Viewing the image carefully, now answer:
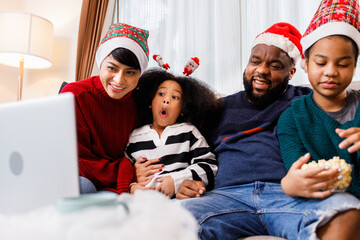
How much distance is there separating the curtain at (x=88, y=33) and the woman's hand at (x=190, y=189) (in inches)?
83.8

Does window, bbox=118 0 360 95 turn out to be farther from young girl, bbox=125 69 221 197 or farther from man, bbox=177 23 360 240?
young girl, bbox=125 69 221 197

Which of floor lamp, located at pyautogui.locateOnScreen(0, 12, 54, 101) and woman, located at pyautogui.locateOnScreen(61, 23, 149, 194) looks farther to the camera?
floor lamp, located at pyautogui.locateOnScreen(0, 12, 54, 101)

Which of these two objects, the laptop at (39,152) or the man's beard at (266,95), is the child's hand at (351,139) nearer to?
the man's beard at (266,95)

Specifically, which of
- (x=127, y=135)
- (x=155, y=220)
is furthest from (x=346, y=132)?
(x=127, y=135)

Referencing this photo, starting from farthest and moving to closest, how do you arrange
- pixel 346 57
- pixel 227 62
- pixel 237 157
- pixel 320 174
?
pixel 227 62, pixel 237 157, pixel 346 57, pixel 320 174

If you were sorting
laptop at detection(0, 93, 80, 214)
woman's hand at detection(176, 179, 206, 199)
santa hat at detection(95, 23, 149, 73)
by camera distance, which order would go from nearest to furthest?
laptop at detection(0, 93, 80, 214), woman's hand at detection(176, 179, 206, 199), santa hat at detection(95, 23, 149, 73)

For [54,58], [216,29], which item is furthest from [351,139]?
[54,58]

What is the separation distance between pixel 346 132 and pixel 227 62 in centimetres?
177

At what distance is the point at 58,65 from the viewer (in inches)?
134

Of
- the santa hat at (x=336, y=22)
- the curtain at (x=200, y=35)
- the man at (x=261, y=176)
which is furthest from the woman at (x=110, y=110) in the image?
the curtain at (x=200, y=35)

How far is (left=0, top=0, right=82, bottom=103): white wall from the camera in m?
3.37

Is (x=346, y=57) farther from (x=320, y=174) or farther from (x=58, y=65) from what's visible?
(x=58, y=65)

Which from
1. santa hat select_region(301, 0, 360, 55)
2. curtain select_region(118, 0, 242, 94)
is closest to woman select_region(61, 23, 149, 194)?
santa hat select_region(301, 0, 360, 55)

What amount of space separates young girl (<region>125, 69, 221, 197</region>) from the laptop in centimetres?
71
